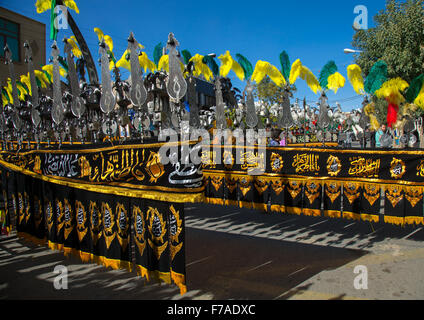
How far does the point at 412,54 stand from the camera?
14109mm

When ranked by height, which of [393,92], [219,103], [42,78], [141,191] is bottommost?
[141,191]

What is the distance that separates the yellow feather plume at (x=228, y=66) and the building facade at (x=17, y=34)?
1388 centimetres

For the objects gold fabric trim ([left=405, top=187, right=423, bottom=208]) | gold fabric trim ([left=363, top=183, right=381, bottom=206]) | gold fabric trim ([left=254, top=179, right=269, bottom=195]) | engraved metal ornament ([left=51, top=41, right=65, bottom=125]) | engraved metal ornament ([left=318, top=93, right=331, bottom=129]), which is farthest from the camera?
engraved metal ornament ([left=318, top=93, right=331, bottom=129])

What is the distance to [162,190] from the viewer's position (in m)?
3.06

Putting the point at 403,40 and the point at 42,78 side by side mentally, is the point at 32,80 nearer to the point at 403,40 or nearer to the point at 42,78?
the point at 42,78

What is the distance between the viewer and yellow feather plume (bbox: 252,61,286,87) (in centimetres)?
704

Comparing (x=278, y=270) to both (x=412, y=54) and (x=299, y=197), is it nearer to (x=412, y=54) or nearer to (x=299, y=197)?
(x=299, y=197)

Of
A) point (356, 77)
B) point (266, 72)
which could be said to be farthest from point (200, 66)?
point (356, 77)

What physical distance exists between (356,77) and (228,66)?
3.01 metres

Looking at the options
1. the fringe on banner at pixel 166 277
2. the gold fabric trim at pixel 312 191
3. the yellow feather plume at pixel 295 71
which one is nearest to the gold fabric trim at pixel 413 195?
the gold fabric trim at pixel 312 191

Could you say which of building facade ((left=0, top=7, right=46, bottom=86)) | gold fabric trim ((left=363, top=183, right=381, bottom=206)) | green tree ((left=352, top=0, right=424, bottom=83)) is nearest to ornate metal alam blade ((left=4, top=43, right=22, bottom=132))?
gold fabric trim ((left=363, top=183, right=381, bottom=206))

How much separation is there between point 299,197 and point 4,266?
5101 mm

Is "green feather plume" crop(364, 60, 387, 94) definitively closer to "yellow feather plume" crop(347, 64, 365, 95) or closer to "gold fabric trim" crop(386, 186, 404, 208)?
"yellow feather plume" crop(347, 64, 365, 95)

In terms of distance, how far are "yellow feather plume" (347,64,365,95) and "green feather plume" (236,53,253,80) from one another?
7.47 ft
